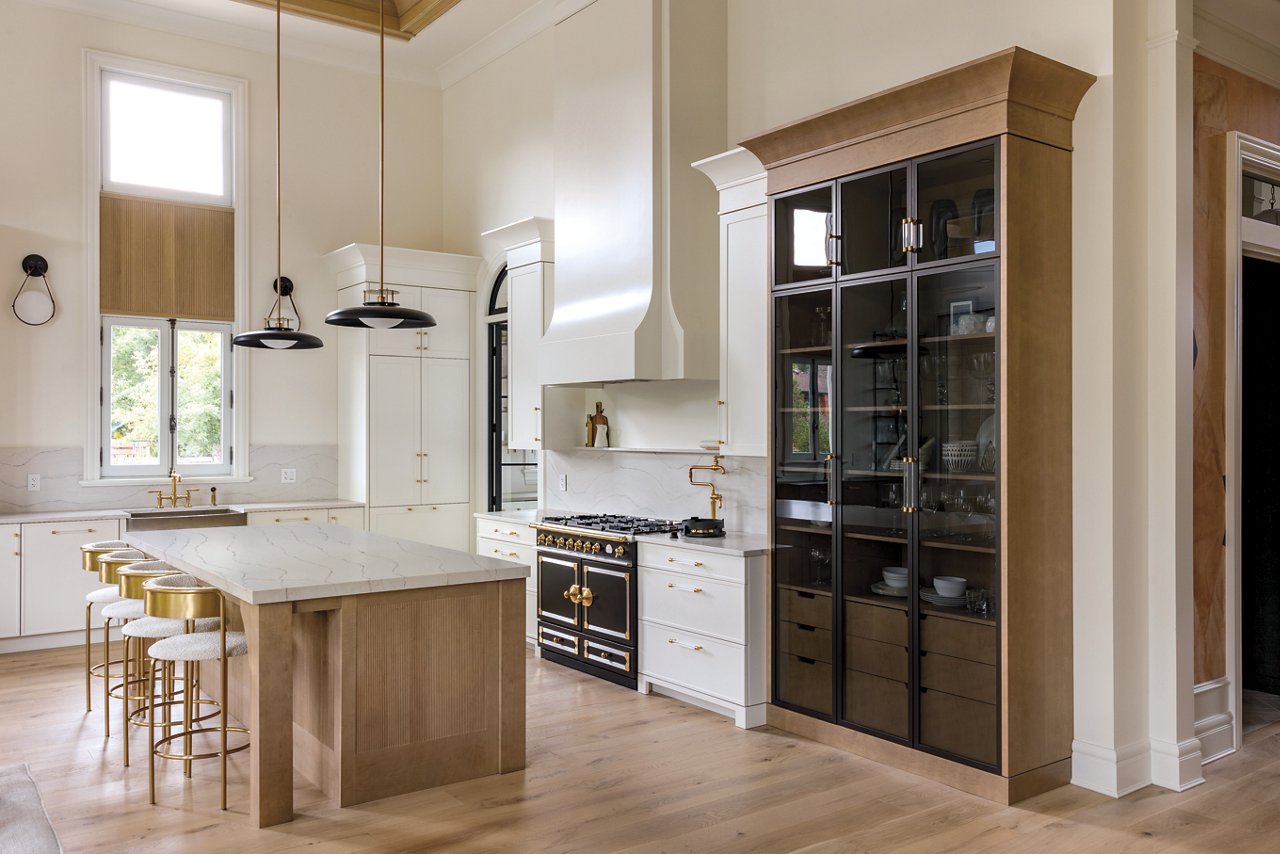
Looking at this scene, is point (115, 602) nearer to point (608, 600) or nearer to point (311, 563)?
point (311, 563)

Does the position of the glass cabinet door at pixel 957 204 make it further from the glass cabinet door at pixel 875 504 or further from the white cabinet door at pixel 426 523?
the white cabinet door at pixel 426 523

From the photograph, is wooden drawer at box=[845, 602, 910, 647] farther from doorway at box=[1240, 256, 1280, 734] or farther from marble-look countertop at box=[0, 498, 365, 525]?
marble-look countertop at box=[0, 498, 365, 525]

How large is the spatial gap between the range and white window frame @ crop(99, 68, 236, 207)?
3.82 m

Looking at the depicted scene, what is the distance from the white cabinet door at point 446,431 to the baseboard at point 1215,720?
5396 mm

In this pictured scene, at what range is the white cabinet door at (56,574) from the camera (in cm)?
626

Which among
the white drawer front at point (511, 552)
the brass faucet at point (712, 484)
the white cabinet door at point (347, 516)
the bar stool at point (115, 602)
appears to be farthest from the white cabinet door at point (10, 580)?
the brass faucet at point (712, 484)

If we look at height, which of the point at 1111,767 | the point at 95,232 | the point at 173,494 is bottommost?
the point at 1111,767

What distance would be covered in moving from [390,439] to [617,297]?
2780mm

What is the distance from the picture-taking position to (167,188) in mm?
7340

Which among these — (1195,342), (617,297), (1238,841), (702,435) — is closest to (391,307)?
(617,297)

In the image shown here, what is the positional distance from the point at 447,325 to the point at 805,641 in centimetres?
445

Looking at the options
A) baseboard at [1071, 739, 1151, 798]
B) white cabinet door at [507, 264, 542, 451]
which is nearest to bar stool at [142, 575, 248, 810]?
white cabinet door at [507, 264, 542, 451]

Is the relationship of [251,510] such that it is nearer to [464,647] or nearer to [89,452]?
[89,452]

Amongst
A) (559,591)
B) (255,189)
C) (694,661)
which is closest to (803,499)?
(694,661)
